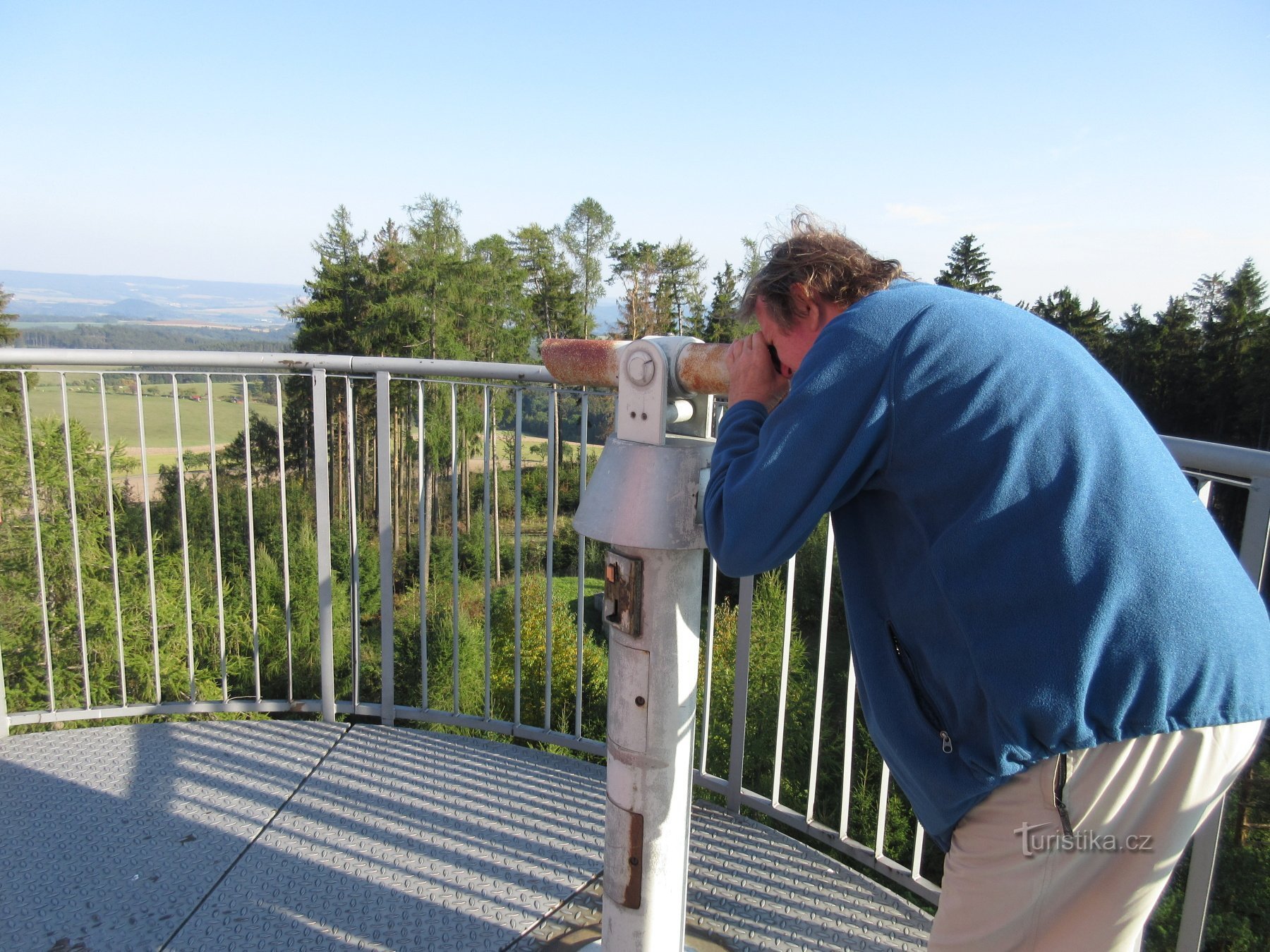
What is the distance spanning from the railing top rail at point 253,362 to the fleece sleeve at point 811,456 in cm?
133

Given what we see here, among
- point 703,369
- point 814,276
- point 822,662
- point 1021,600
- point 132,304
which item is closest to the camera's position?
point 1021,600

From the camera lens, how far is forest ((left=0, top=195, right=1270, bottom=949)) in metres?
2.70

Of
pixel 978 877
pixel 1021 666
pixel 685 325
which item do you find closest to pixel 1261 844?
pixel 978 877

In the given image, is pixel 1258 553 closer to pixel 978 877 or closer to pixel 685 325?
pixel 978 877

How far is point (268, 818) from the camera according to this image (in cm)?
229

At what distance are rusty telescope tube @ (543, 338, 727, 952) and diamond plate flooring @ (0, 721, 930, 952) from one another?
480 mm

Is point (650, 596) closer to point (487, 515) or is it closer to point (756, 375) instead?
point (756, 375)

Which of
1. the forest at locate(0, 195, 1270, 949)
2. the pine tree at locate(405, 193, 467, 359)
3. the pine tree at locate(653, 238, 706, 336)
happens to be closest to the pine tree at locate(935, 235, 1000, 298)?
the forest at locate(0, 195, 1270, 949)

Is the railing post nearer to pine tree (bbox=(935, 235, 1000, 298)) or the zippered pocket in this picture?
the zippered pocket

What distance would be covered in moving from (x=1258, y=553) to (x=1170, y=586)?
0.58 meters

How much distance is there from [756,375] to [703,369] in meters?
0.10

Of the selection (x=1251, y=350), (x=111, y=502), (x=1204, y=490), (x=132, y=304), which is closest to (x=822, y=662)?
(x=1204, y=490)

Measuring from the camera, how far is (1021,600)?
978 mm

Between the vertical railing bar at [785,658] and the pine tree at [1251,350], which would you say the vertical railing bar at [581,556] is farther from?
the pine tree at [1251,350]
